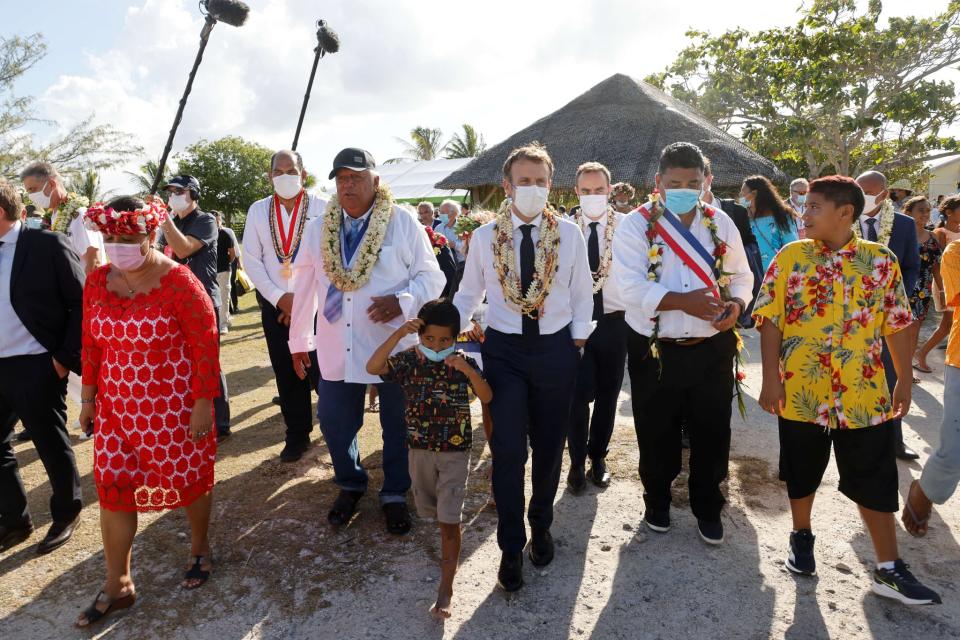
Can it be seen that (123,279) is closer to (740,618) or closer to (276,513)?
(276,513)

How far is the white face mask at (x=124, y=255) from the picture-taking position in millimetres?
2854

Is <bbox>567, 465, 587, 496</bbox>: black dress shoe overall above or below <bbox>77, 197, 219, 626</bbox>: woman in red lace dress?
below

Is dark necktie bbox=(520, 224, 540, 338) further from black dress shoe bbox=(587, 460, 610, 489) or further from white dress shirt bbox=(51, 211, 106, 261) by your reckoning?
white dress shirt bbox=(51, 211, 106, 261)

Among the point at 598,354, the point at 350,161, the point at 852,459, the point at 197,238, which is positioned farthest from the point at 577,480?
the point at 197,238

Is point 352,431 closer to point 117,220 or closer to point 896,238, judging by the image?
point 117,220

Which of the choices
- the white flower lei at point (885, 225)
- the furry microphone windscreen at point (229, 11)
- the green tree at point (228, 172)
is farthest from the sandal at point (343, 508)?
the green tree at point (228, 172)

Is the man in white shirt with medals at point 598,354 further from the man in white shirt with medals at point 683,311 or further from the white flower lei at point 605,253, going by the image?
the man in white shirt with medals at point 683,311

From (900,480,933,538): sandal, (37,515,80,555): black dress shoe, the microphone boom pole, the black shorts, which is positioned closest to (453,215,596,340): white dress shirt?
the black shorts

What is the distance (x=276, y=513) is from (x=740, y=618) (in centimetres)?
292

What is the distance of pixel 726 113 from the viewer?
22.7m

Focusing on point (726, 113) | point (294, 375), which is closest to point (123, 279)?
point (294, 375)

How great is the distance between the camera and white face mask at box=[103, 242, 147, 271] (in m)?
2.85

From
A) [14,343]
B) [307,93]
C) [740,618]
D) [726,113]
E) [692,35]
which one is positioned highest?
[692,35]

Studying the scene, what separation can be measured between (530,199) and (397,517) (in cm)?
217
